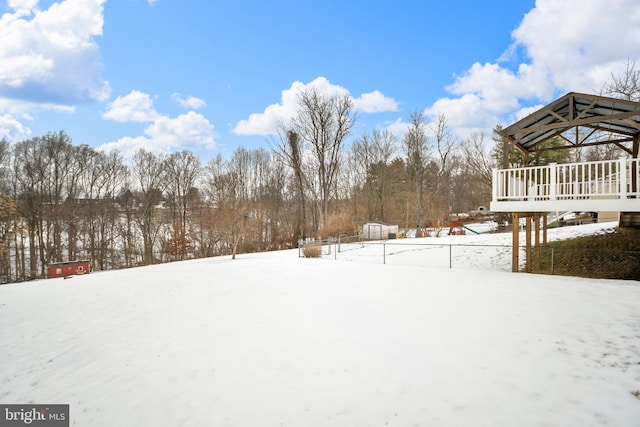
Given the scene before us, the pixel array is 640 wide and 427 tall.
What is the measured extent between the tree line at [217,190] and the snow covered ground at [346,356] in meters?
16.8

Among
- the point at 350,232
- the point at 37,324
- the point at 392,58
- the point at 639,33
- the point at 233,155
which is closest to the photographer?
the point at 37,324

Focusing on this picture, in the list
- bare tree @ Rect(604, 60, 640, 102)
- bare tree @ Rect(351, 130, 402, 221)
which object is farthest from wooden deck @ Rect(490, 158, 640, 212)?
bare tree @ Rect(351, 130, 402, 221)

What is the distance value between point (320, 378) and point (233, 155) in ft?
133

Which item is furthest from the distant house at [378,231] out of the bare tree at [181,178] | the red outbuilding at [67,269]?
the bare tree at [181,178]

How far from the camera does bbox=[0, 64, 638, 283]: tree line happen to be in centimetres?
2998

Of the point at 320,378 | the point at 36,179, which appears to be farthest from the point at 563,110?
the point at 36,179

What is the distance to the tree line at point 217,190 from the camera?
98.4ft

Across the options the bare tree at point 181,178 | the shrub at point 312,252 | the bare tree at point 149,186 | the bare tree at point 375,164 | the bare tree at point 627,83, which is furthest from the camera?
→ the bare tree at point 375,164

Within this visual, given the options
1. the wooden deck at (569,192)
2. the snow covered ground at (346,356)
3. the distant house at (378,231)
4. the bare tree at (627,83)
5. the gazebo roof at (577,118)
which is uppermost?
the bare tree at (627,83)

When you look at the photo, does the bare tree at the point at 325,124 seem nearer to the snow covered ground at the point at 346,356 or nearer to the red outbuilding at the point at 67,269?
the red outbuilding at the point at 67,269

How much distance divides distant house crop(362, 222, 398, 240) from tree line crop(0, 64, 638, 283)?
134 cm

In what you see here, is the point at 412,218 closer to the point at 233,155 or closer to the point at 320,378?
the point at 233,155

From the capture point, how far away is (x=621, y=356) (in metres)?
4.70

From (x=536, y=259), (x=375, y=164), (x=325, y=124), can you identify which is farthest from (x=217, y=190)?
(x=536, y=259)
